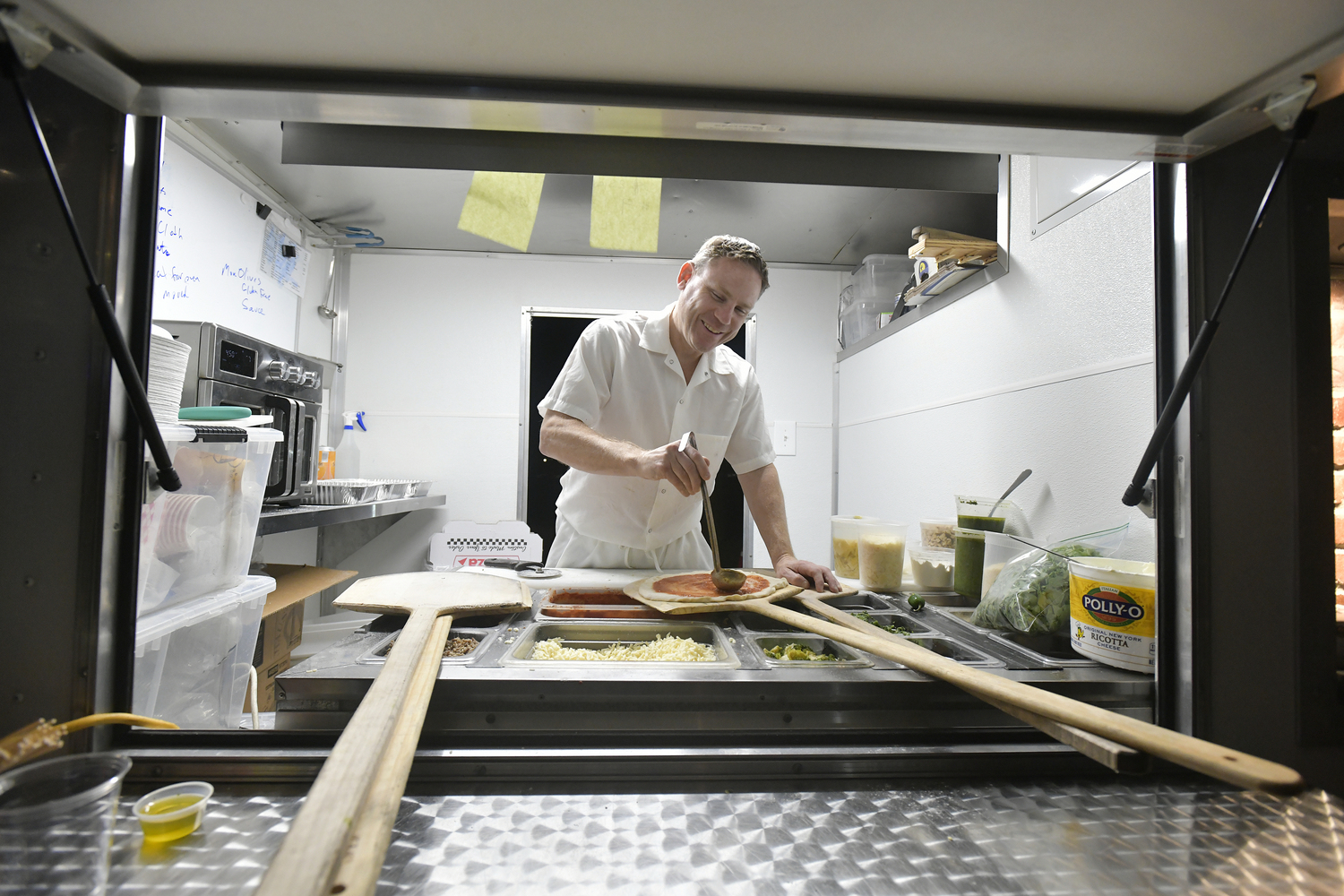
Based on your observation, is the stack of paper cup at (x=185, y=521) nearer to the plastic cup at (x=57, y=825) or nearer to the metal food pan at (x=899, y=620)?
the plastic cup at (x=57, y=825)

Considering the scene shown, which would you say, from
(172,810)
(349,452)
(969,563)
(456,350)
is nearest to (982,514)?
(969,563)

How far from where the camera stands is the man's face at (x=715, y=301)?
69.4 inches

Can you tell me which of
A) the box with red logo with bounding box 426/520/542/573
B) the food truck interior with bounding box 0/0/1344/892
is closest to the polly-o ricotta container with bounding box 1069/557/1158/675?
the food truck interior with bounding box 0/0/1344/892

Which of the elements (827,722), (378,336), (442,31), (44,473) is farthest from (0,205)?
(378,336)

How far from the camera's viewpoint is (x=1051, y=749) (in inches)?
29.5

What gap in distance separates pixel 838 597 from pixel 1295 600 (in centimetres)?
76

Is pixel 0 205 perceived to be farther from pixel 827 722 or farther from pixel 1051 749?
pixel 1051 749

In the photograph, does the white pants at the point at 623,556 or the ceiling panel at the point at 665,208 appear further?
the ceiling panel at the point at 665,208

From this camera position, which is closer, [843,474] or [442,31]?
[442,31]

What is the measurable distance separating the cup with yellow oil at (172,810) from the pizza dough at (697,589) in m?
0.78

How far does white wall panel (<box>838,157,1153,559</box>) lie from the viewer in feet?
4.04

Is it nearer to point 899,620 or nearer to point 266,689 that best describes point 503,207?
point 899,620

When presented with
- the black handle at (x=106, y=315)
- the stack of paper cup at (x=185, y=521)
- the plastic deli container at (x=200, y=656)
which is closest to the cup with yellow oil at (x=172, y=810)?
the black handle at (x=106, y=315)

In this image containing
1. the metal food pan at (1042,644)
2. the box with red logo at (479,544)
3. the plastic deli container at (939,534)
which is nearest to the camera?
the metal food pan at (1042,644)
